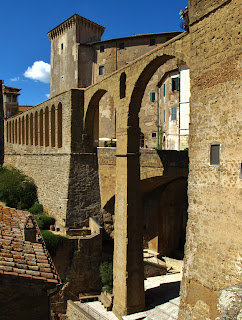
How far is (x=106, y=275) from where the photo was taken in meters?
14.3

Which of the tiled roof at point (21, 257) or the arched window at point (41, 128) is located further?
the arched window at point (41, 128)

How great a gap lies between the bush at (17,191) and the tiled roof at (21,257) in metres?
11.8

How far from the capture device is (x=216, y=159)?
768 cm

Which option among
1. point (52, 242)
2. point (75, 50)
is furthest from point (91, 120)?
point (75, 50)

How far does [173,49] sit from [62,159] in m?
10.3

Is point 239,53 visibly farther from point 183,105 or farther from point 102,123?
point 102,123

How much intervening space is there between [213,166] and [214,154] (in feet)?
1.04

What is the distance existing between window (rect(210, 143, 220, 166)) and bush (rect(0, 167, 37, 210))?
14.7 meters

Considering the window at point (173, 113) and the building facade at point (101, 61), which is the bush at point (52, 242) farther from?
the window at point (173, 113)

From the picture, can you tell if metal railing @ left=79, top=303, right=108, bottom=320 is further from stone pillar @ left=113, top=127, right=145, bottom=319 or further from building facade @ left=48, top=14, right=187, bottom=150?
building facade @ left=48, top=14, right=187, bottom=150

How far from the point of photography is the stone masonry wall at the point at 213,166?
7.08 m

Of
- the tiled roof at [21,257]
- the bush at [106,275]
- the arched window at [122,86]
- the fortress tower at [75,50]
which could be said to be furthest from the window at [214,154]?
the fortress tower at [75,50]

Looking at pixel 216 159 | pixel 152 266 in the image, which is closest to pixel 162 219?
pixel 152 266

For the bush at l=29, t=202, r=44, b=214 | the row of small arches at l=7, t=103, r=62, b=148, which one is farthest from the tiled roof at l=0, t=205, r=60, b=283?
the row of small arches at l=7, t=103, r=62, b=148
